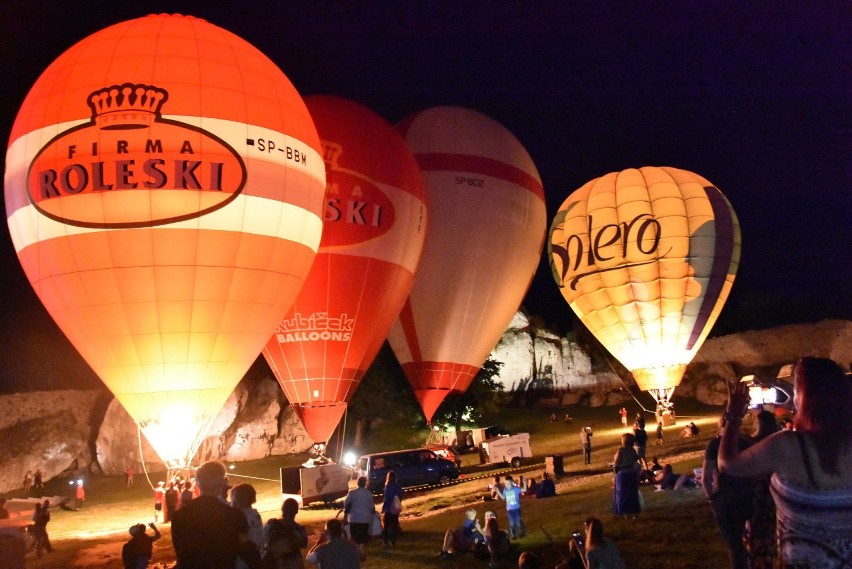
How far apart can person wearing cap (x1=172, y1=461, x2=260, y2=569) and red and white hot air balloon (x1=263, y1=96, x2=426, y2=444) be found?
33.6ft

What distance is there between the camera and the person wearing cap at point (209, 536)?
392 centimetres

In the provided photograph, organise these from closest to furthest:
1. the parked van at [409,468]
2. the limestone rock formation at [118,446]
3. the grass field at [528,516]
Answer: the grass field at [528,516] < the parked van at [409,468] < the limestone rock formation at [118,446]

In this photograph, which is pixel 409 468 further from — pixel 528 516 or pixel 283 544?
pixel 283 544

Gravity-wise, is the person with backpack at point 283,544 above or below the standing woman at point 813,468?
below

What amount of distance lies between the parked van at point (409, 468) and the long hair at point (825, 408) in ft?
52.1

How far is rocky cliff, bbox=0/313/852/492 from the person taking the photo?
1110 inches

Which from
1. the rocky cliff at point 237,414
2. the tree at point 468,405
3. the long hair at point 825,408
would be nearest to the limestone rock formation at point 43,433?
the rocky cliff at point 237,414

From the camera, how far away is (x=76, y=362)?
34156 mm

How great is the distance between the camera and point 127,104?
1093 centimetres

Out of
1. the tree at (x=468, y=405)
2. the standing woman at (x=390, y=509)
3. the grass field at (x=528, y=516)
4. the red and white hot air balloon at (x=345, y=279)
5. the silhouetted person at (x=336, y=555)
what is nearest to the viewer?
the silhouetted person at (x=336, y=555)

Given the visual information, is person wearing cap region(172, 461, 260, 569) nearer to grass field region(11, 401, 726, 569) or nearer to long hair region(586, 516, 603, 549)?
long hair region(586, 516, 603, 549)

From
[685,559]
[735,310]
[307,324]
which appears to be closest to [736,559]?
[685,559]

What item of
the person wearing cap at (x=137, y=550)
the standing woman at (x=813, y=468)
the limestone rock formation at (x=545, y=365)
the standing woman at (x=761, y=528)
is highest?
the limestone rock formation at (x=545, y=365)

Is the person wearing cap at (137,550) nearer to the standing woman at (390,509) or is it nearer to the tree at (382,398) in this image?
the standing woman at (390,509)
